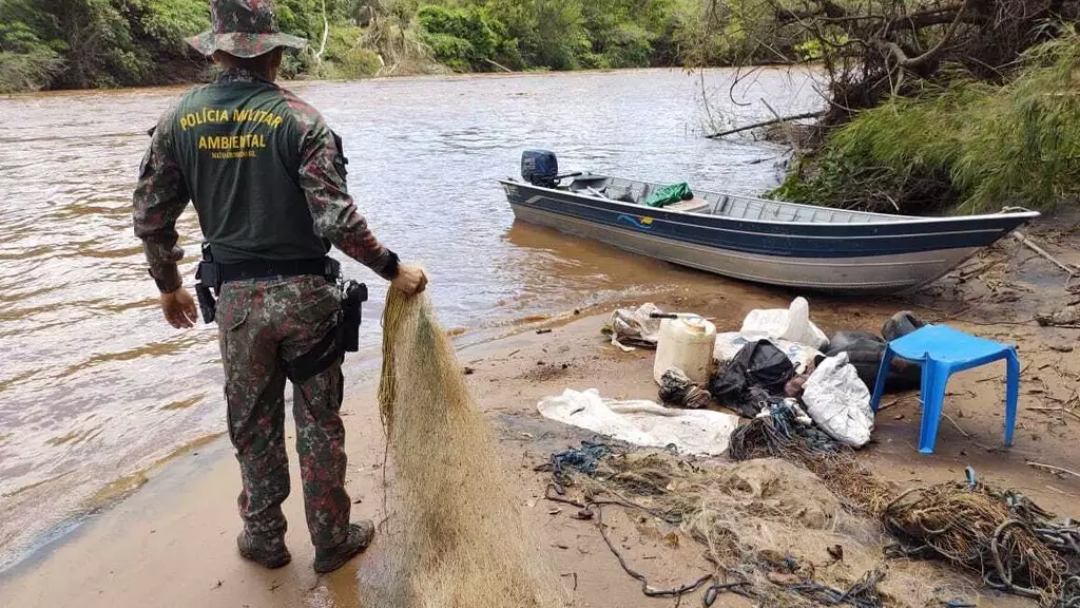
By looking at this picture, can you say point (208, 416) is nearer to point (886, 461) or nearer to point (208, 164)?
point (208, 164)

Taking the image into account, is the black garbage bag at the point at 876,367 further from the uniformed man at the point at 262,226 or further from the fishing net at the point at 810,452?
the uniformed man at the point at 262,226

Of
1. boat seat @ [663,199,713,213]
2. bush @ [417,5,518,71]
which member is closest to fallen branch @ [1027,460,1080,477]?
boat seat @ [663,199,713,213]

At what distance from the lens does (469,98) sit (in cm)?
2986

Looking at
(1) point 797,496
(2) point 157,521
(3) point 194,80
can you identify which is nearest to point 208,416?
(2) point 157,521

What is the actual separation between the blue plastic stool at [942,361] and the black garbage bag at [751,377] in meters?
0.80

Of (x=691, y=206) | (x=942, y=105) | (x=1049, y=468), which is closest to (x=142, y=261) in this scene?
(x=691, y=206)

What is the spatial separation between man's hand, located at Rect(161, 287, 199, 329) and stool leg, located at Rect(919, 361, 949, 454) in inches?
147

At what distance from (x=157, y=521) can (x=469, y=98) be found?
27618 millimetres

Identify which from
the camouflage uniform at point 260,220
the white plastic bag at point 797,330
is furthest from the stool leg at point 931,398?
the camouflage uniform at point 260,220

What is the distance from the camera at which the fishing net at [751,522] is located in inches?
117

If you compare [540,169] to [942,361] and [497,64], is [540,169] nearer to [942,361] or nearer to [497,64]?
[942,361]

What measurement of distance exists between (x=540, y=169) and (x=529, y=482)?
8007mm

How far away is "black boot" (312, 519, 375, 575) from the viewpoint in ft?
10.5

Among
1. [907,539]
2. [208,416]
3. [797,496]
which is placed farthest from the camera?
[208,416]
